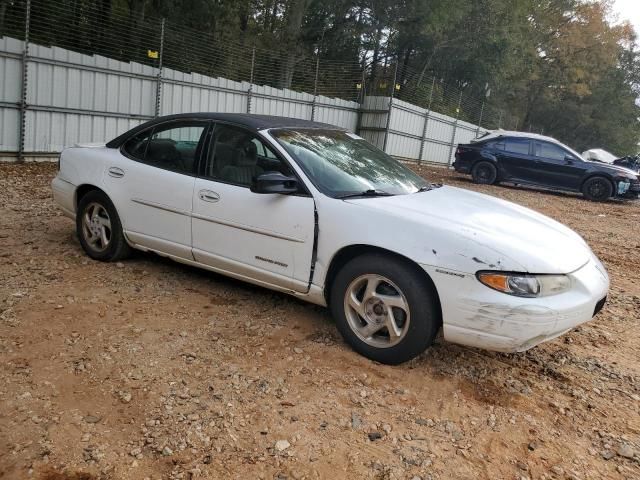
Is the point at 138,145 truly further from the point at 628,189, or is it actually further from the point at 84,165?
the point at 628,189

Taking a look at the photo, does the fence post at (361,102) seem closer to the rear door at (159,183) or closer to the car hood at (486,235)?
the rear door at (159,183)

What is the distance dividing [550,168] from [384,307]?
12324 mm

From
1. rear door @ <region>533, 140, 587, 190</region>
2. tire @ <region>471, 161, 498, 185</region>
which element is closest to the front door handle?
rear door @ <region>533, 140, 587, 190</region>

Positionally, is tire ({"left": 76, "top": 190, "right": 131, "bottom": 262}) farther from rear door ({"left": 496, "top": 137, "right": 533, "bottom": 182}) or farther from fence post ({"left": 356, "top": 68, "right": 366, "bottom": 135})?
fence post ({"left": 356, "top": 68, "right": 366, "bottom": 135})

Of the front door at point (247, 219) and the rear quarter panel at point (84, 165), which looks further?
the rear quarter panel at point (84, 165)

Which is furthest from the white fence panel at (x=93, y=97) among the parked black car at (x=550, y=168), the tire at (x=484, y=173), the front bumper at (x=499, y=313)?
the front bumper at (x=499, y=313)

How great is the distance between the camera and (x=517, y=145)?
576 inches

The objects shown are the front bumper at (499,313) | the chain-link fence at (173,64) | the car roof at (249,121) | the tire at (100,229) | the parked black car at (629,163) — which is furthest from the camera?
the parked black car at (629,163)

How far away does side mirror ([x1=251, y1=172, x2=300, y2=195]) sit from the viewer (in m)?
3.65

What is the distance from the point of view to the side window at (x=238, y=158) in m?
4.04

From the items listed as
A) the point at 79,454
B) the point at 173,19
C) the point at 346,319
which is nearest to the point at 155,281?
the point at 346,319

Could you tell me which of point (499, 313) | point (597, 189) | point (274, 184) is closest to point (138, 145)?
point (274, 184)

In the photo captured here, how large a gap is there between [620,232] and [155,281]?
8.10 m

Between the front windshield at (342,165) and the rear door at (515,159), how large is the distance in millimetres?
10956
